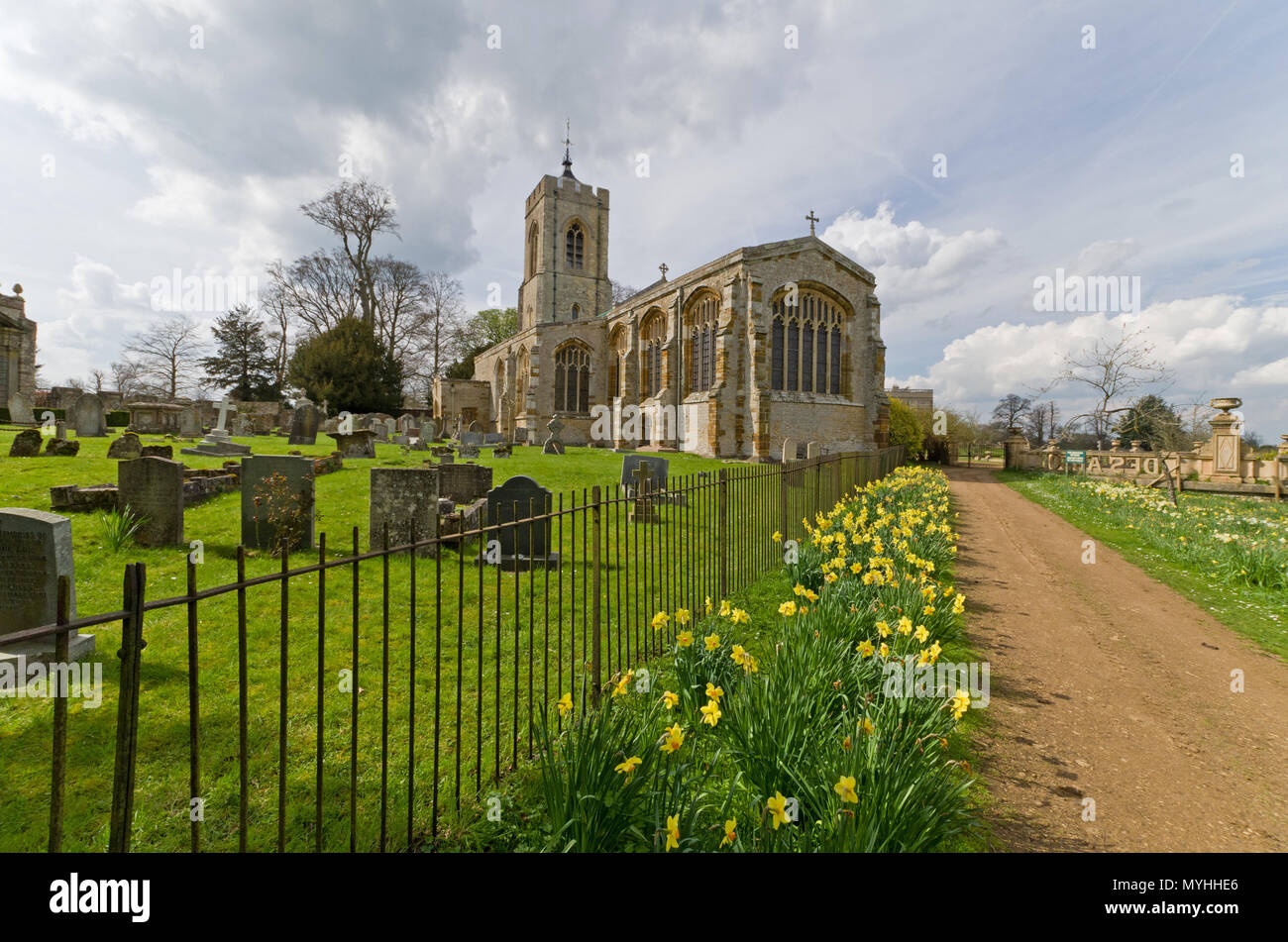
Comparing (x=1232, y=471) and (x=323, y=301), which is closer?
(x=1232, y=471)

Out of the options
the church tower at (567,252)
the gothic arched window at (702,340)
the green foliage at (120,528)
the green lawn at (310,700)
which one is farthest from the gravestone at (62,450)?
the church tower at (567,252)

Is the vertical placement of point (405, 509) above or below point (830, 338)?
below

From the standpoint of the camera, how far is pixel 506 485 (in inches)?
270

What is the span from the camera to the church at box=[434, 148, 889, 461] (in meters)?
22.4

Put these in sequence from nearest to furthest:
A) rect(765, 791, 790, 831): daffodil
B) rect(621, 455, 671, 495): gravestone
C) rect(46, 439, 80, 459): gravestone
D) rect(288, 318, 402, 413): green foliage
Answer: rect(765, 791, 790, 831): daffodil
rect(621, 455, 671, 495): gravestone
rect(46, 439, 80, 459): gravestone
rect(288, 318, 402, 413): green foliage

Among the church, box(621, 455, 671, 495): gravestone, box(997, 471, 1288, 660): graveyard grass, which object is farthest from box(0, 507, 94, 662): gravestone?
the church

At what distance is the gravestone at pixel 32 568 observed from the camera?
12.4 ft

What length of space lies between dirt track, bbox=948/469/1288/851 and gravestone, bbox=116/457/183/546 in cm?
827

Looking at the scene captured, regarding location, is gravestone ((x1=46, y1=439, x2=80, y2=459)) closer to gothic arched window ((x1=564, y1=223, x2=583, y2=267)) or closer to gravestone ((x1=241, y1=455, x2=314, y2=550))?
gravestone ((x1=241, y1=455, x2=314, y2=550))

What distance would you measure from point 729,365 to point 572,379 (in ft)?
42.4

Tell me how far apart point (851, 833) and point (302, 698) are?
11.2 feet
